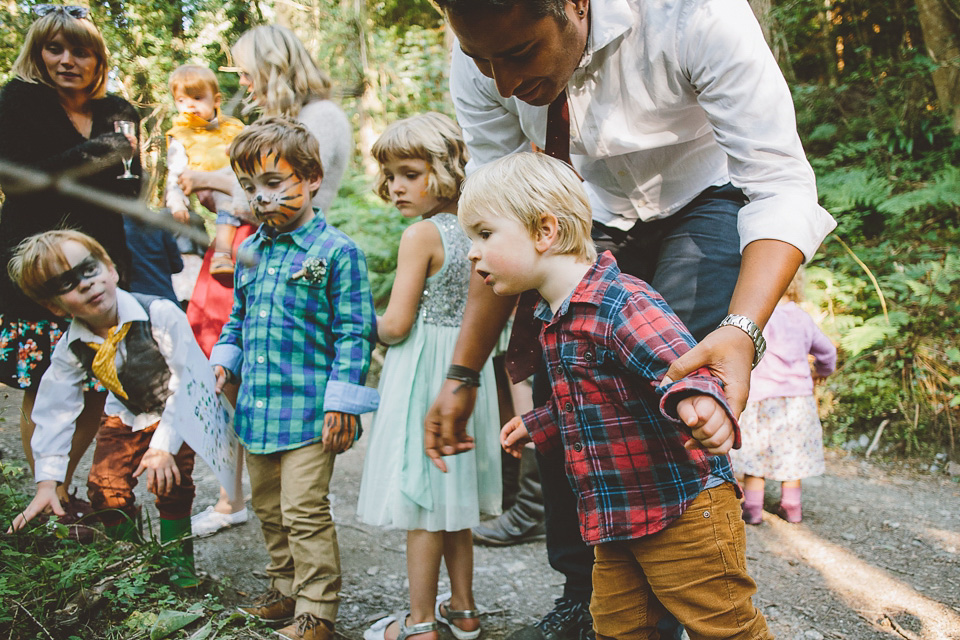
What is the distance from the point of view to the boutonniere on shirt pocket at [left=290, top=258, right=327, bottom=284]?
7.62ft

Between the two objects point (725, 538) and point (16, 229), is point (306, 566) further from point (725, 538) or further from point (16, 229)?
point (16, 229)

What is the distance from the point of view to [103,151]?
2.51 metres

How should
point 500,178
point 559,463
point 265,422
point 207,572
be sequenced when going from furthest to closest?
1. point 207,572
2. point 265,422
3. point 559,463
4. point 500,178

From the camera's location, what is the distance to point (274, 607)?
2328 millimetres

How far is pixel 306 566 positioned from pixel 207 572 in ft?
2.86

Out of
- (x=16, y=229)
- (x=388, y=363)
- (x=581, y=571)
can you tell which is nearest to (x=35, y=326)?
(x=16, y=229)

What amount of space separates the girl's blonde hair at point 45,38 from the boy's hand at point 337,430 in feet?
5.64

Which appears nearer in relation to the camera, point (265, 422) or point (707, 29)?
point (707, 29)

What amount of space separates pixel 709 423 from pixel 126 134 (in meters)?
2.57

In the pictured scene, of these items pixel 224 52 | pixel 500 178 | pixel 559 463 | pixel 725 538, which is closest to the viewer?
pixel 725 538

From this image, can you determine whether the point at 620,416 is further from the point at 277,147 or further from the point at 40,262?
the point at 40,262

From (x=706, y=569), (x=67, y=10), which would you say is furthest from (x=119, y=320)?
(x=706, y=569)

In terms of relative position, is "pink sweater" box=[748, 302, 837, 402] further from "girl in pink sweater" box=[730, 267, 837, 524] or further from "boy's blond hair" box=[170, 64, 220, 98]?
Result: "boy's blond hair" box=[170, 64, 220, 98]

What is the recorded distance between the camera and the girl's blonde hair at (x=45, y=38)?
2.52 metres
